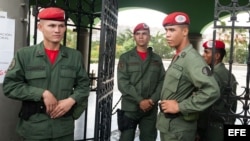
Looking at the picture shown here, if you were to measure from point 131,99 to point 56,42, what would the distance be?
1.40m

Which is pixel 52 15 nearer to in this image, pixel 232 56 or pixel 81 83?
pixel 81 83

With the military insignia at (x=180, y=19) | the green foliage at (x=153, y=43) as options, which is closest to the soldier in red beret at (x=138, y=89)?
the military insignia at (x=180, y=19)

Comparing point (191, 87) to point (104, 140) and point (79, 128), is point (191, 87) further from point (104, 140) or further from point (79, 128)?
point (79, 128)

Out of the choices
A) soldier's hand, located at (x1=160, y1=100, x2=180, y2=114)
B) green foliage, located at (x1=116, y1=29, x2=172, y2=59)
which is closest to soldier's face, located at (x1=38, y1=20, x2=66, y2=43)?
soldier's hand, located at (x1=160, y1=100, x2=180, y2=114)

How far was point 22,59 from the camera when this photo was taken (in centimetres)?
232

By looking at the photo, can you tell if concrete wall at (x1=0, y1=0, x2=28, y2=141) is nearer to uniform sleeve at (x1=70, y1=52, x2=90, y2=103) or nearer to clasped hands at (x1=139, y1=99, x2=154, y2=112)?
uniform sleeve at (x1=70, y1=52, x2=90, y2=103)

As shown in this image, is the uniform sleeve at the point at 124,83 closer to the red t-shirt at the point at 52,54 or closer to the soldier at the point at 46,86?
the soldier at the point at 46,86

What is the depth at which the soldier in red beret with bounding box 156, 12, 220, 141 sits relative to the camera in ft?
7.34

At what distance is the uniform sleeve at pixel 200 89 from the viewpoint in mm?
2127

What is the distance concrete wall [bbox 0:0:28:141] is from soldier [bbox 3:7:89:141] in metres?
0.56

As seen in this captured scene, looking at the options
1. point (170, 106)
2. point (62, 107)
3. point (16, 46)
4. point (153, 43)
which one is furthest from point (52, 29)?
point (153, 43)

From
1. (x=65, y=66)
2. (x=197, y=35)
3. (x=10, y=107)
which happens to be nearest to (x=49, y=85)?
(x=65, y=66)

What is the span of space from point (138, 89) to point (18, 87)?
62.7 inches

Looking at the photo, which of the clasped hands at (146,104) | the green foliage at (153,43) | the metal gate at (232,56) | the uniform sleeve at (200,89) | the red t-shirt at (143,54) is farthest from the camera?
the green foliage at (153,43)
